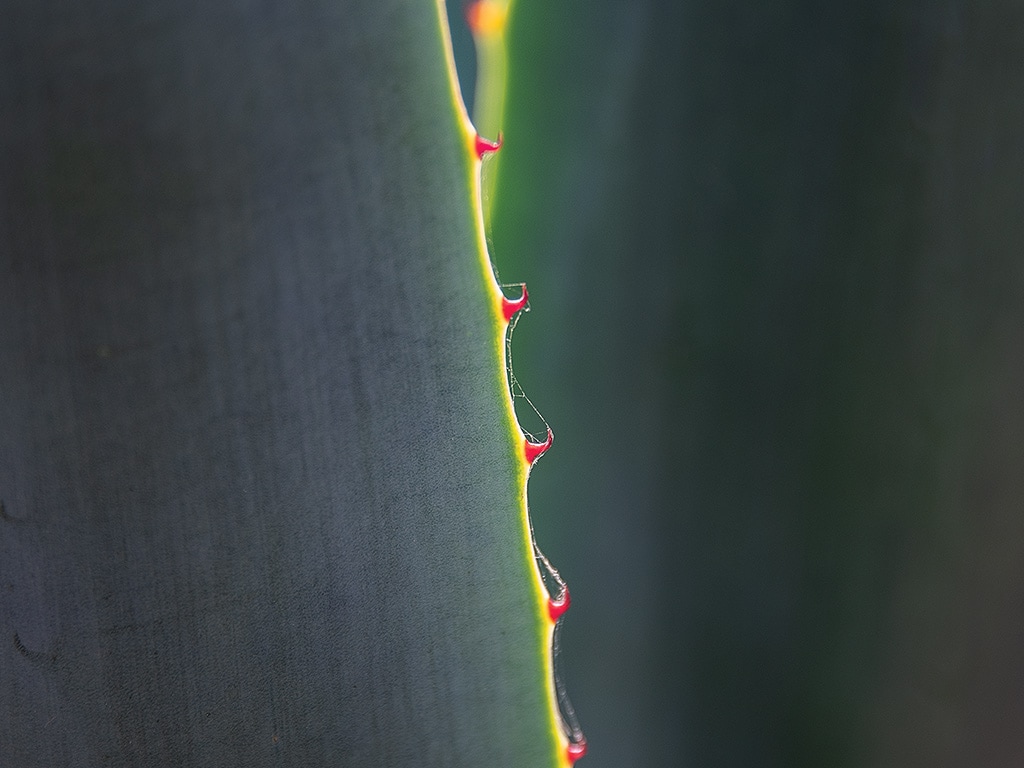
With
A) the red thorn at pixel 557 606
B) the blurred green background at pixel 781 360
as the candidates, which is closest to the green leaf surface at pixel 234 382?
the red thorn at pixel 557 606

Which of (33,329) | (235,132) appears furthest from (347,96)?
(33,329)

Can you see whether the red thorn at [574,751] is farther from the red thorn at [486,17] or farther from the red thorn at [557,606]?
the red thorn at [486,17]

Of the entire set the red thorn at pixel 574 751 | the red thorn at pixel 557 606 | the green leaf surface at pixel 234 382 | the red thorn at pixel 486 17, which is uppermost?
the red thorn at pixel 486 17

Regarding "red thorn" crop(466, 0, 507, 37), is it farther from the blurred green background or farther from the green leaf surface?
the green leaf surface

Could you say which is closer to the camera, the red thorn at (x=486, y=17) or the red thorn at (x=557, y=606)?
the red thorn at (x=557, y=606)

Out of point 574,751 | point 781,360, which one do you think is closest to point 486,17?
point 781,360

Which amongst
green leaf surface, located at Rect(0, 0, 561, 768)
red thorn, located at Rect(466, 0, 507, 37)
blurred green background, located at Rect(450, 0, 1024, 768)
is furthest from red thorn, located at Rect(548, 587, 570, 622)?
red thorn, located at Rect(466, 0, 507, 37)
